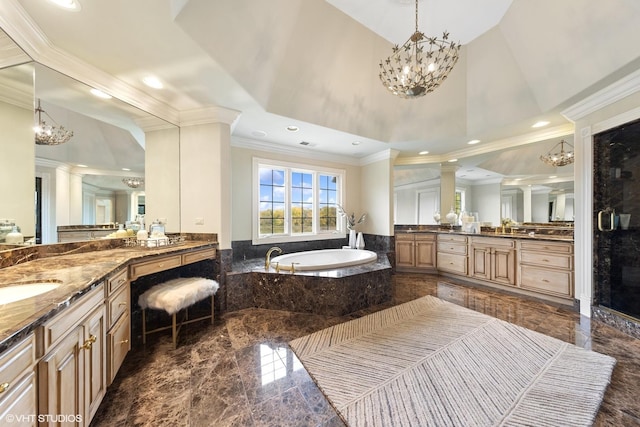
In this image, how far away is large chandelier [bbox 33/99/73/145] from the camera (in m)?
1.79

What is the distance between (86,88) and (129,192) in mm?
982

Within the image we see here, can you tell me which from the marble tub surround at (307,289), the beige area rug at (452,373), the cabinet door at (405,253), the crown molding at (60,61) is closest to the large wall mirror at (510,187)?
the cabinet door at (405,253)

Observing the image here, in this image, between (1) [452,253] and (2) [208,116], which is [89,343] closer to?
(2) [208,116]

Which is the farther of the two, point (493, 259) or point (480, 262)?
point (480, 262)

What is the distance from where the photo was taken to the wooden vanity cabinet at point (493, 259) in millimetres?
3518

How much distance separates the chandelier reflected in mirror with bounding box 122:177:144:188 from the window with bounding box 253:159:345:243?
1.55 metres

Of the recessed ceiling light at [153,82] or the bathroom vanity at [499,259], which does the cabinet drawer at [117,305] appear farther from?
the bathroom vanity at [499,259]

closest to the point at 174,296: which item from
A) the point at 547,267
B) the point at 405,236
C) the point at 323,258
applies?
the point at 323,258

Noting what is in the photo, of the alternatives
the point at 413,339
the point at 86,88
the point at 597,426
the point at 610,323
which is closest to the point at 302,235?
the point at 413,339

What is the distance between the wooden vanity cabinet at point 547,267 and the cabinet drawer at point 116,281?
4664mm

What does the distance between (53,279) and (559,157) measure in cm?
568

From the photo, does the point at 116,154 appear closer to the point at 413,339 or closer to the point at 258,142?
the point at 258,142

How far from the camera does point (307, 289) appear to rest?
2.71 m

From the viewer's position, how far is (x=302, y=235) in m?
4.28
